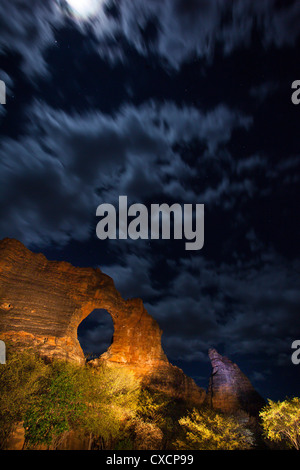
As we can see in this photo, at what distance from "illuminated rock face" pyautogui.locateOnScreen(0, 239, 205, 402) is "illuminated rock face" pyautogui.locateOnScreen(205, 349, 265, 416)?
9274mm

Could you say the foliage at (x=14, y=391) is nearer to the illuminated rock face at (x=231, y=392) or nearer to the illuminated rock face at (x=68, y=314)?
the illuminated rock face at (x=68, y=314)

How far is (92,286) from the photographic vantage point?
54281mm

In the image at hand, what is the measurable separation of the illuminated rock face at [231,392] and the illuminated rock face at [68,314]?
927cm

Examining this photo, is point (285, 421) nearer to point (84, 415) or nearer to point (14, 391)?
point (84, 415)

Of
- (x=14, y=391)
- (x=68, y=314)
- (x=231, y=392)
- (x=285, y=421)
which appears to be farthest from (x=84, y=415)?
(x=231, y=392)

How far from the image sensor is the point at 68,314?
45469 mm

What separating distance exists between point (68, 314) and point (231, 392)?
206 feet

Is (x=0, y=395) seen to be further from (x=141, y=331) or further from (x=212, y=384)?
(x=212, y=384)

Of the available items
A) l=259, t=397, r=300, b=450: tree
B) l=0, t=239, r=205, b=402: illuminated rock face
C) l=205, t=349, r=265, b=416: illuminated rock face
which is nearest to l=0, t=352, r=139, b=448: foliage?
l=0, t=239, r=205, b=402: illuminated rock face

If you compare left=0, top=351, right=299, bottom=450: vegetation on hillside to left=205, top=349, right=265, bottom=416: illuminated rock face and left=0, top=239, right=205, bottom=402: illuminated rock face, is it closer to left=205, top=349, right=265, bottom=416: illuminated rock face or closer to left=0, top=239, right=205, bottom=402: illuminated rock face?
left=0, top=239, right=205, bottom=402: illuminated rock face

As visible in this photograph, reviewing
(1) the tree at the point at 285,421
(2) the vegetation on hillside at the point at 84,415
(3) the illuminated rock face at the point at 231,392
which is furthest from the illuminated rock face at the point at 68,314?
(1) the tree at the point at 285,421

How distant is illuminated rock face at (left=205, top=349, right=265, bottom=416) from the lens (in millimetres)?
66062

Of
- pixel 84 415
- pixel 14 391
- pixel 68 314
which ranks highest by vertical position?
pixel 68 314

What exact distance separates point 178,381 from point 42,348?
4110cm
